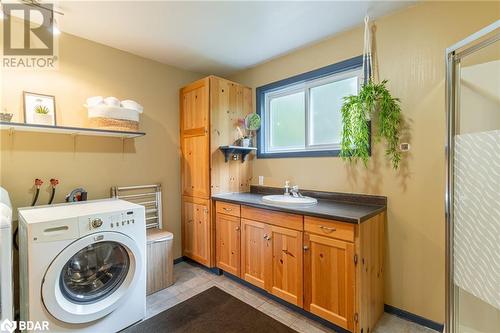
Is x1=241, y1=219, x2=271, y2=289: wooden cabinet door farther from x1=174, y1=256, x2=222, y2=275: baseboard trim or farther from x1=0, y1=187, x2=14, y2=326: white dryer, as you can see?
x1=0, y1=187, x2=14, y2=326: white dryer

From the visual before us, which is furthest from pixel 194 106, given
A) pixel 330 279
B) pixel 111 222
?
pixel 330 279

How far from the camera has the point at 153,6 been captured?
6.20 feet

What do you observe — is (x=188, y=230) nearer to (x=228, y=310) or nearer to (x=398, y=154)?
(x=228, y=310)

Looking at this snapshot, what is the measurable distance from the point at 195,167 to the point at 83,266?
1463mm

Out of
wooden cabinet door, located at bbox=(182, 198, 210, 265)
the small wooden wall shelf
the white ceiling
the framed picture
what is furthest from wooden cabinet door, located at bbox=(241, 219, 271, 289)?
the framed picture

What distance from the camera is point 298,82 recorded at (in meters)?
2.68

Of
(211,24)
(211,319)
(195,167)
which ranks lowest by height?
(211,319)

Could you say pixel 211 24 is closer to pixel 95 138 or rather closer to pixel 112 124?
pixel 112 124

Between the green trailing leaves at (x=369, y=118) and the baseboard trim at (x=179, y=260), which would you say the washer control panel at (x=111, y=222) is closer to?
the baseboard trim at (x=179, y=260)

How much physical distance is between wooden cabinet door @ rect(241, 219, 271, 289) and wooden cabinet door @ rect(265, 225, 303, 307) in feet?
0.20

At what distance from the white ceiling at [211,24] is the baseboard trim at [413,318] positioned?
2.50 meters

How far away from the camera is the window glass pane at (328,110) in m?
2.39

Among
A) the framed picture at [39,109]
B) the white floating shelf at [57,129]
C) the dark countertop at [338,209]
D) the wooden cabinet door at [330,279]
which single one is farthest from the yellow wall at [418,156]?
the framed picture at [39,109]

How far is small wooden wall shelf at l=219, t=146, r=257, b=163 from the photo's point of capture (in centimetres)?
275
